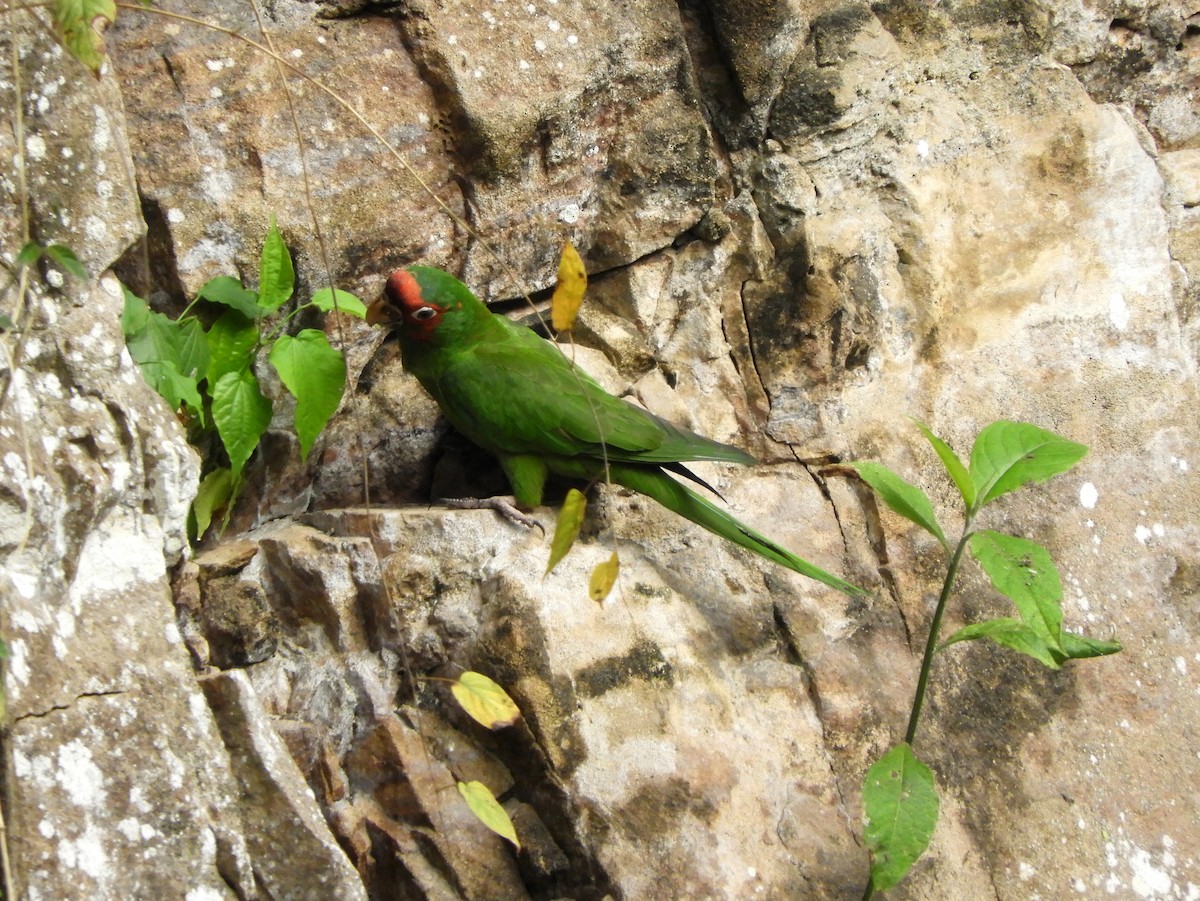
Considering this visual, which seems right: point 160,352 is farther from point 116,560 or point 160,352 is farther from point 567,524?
point 567,524

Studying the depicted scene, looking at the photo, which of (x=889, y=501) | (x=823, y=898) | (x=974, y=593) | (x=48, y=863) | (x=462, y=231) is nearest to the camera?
(x=48, y=863)

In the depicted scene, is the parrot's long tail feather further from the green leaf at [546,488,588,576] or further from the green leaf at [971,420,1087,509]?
the green leaf at [546,488,588,576]

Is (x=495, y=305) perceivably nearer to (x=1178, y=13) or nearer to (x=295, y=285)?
(x=295, y=285)

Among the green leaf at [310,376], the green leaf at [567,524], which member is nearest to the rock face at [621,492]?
the green leaf at [310,376]

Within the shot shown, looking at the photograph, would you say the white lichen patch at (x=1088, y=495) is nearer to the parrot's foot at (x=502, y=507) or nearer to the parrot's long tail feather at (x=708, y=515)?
the parrot's long tail feather at (x=708, y=515)

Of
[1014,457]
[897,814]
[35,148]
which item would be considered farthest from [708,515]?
[35,148]

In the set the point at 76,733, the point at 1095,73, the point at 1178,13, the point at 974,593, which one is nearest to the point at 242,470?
the point at 76,733
